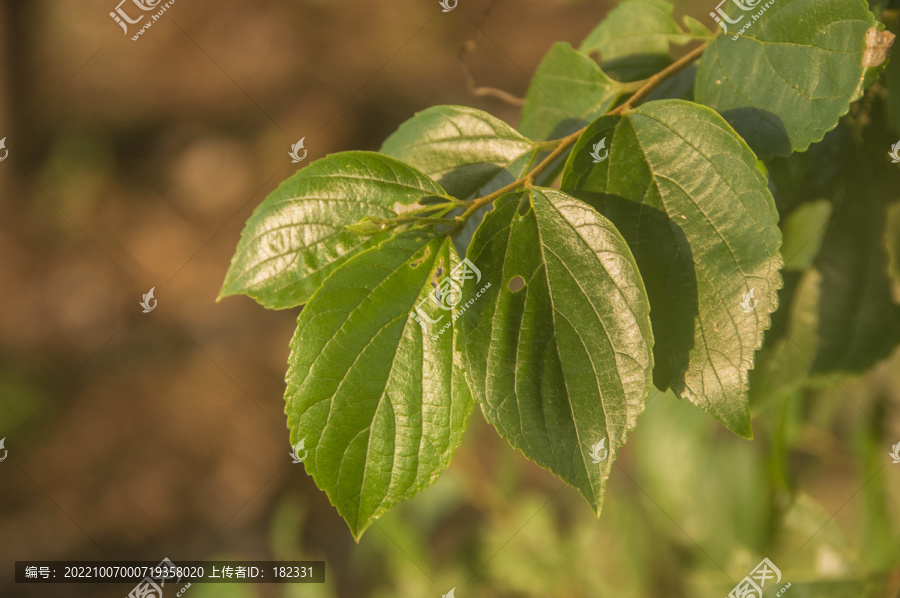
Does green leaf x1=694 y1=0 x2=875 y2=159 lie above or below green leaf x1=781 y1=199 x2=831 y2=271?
above

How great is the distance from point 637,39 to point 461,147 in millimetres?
461

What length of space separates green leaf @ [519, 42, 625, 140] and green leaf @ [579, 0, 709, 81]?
11 cm

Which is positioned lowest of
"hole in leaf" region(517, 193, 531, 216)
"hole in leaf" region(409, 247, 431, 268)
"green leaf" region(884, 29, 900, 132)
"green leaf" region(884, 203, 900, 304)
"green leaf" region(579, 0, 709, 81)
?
"green leaf" region(884, 203, 900, 304)

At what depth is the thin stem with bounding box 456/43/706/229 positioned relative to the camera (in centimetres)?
94

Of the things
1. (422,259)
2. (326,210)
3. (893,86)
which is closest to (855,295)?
(893,86)

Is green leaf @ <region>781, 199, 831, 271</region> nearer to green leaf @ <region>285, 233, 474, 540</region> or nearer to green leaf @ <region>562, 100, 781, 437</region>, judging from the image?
green leaf @ <region>562, 100, 781, 437</region>

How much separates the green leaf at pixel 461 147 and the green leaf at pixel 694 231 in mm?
187

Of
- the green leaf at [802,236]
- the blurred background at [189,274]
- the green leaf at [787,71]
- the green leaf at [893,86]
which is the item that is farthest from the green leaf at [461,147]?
the blurred background at [189,274]

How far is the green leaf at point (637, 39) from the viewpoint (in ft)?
4.01

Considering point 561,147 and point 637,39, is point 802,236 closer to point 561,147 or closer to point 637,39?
point 637,39

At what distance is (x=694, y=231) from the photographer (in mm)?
891

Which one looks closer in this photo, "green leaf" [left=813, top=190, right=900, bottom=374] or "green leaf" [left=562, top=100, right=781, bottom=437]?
"green leaf" [left=562, top=100, right=781, bottom=437]

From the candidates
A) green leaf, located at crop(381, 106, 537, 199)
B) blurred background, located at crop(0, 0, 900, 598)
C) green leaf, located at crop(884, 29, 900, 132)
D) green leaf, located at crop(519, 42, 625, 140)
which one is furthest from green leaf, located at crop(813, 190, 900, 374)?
blurred background, located at crop(0, 0, 900, 598)

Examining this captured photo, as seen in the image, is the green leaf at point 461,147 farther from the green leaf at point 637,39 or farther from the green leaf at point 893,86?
the green leaf at point 893,86
